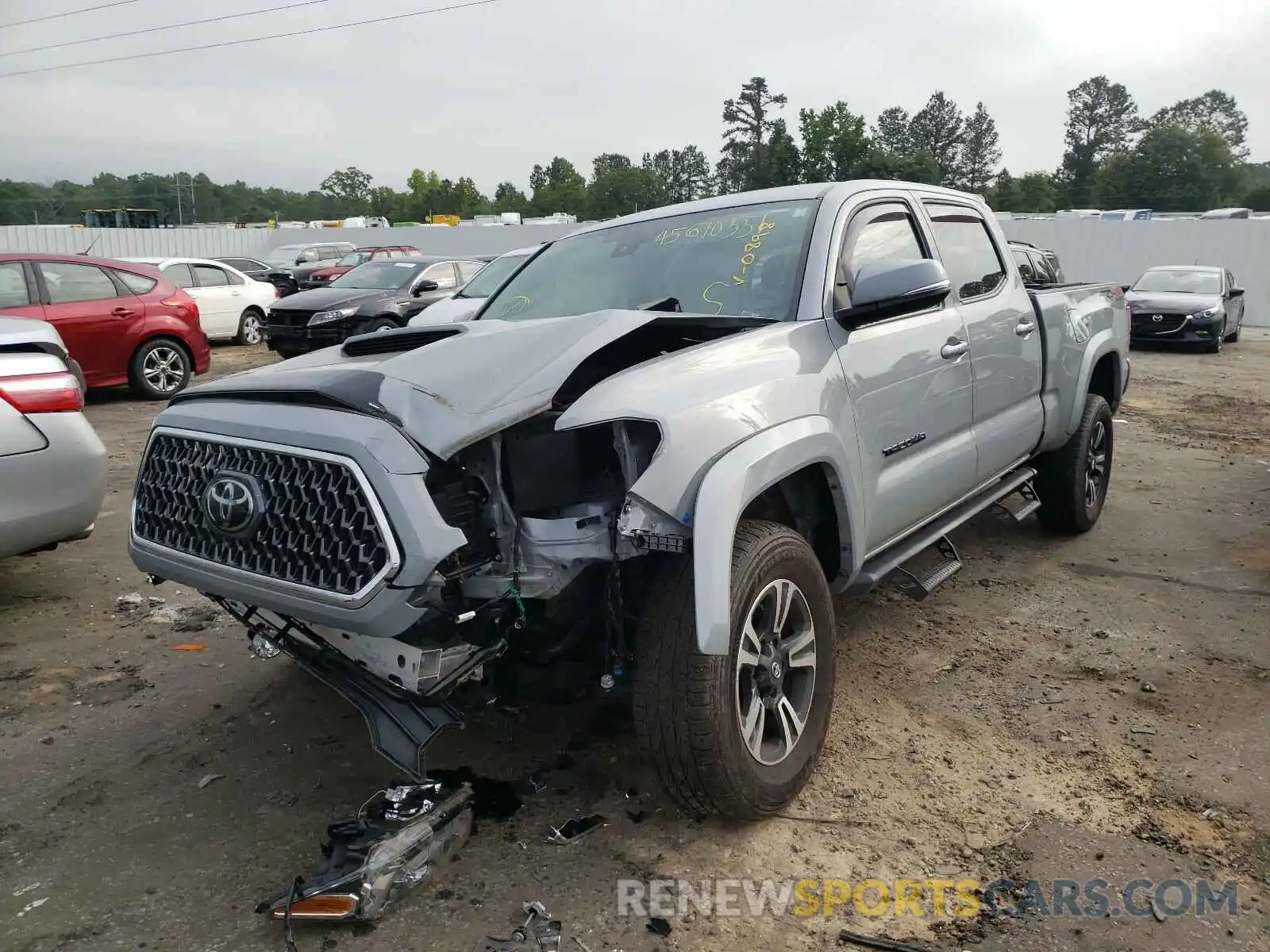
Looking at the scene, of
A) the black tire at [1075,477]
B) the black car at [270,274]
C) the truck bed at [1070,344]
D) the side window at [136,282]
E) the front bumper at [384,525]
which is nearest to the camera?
the front bumper at [384,525]

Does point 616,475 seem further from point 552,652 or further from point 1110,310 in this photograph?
point 1110,310

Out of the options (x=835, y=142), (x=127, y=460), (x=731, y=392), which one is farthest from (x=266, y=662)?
(x=835, y=142)

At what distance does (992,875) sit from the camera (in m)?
Result: 2.62

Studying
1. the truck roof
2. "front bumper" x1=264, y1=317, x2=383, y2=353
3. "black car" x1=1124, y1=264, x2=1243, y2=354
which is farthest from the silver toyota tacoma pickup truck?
"black car" x1=1124, y1=264, x2=1243, y2=354

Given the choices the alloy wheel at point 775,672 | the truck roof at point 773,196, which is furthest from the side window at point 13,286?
the alloy wheel at point 775,672

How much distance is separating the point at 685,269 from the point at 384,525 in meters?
1.85

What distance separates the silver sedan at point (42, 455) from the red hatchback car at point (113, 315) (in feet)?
18.1

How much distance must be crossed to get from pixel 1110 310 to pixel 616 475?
14.0 feet

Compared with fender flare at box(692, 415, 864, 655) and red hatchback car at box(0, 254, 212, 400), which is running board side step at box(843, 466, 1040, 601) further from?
red hatchback car at box(0, 254, 212, 400)

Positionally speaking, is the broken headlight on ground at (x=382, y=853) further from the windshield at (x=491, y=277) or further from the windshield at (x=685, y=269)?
the windshield at (x=491, y=277)

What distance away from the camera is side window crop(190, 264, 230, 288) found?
51.4ft

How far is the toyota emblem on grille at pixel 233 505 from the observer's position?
8.26 feet

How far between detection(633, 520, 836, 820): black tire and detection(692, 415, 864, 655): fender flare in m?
0.12

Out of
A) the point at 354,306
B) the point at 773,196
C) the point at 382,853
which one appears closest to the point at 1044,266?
the point at 354,306
